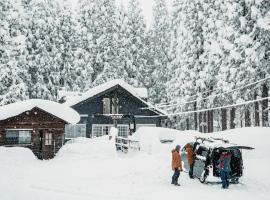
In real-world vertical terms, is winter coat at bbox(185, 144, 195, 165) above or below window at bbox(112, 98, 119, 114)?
below

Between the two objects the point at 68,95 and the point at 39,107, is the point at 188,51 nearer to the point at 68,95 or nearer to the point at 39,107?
the point at 68,95

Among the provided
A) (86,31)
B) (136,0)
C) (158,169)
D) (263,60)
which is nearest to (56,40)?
(86,31)

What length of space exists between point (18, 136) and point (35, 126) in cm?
132

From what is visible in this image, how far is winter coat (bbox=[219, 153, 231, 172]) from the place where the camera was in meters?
15.7

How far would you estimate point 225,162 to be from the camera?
51.7 ft

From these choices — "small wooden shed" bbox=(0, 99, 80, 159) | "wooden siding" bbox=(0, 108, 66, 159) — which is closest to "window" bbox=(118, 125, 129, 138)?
"small wooden shed" bbox=(0, 99, 80, 159)

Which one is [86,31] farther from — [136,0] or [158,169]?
[158,169]

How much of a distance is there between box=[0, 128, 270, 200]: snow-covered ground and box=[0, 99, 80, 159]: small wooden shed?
53.7 inches

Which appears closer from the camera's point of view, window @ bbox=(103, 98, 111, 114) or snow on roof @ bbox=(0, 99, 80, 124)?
snow on roof @ bbox=(0, 99, 80, 124)

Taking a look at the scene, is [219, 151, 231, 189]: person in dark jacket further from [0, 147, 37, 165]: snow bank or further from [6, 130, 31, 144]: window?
[6, 130, 31, 144]: window

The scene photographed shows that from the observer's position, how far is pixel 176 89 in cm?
4644

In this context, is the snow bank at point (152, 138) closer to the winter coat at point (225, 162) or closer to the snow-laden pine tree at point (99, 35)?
the winter coat at point (225, 162)

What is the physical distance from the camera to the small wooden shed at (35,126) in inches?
1060

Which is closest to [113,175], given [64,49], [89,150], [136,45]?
[89,150]
